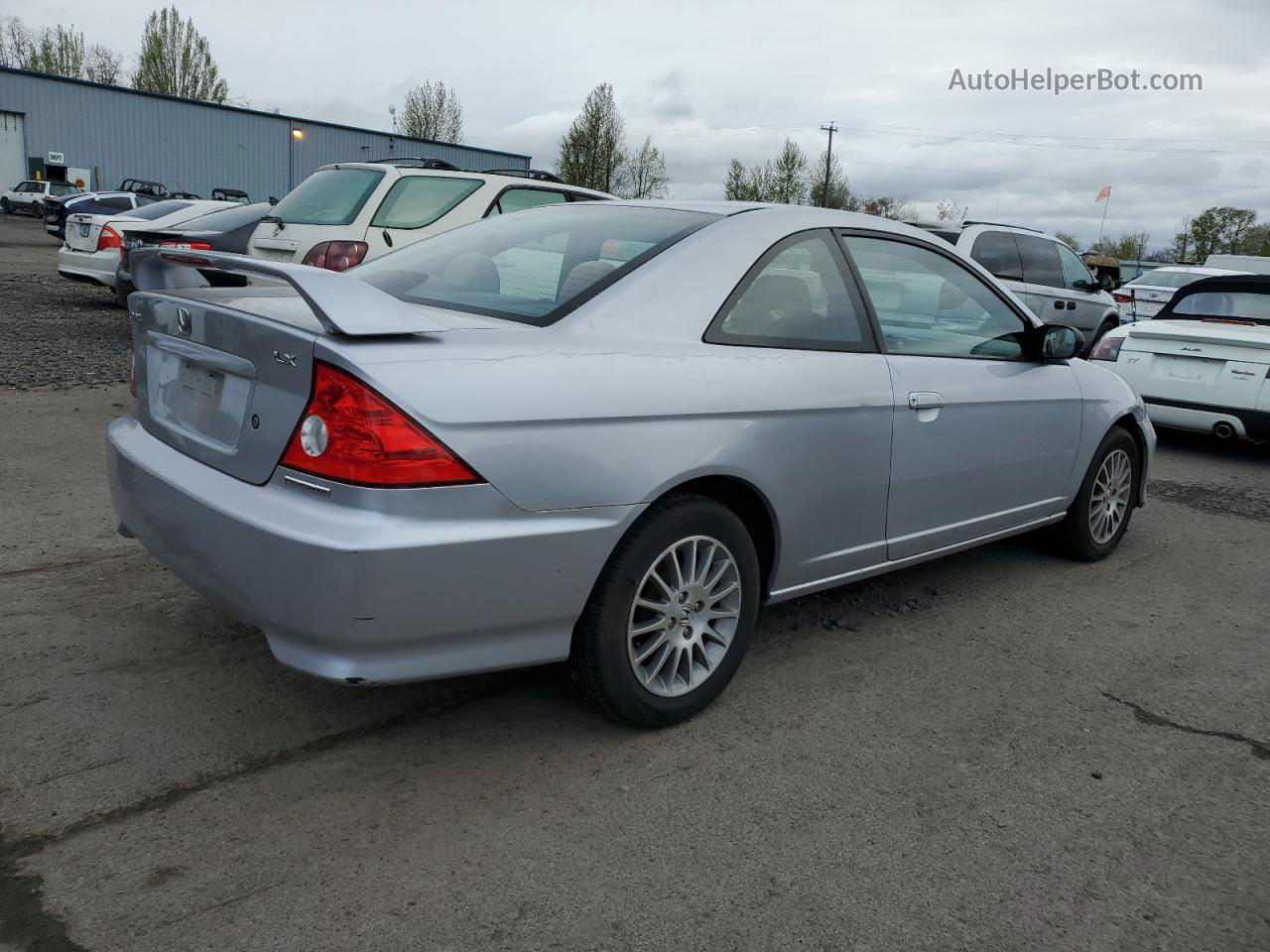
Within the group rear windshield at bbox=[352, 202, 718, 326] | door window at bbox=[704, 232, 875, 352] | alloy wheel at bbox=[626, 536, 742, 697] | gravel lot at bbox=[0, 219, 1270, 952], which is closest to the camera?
gravel lot at bbox=[0, 219, 1270, 952]

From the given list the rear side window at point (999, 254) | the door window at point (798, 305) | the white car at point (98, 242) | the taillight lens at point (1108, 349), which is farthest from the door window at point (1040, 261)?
the white car at point (98, 242)

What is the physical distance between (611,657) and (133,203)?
29.2 metres

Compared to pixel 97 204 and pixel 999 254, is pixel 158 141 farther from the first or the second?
pixel 999 254

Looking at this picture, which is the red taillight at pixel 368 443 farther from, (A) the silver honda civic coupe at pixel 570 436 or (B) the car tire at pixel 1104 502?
(B) the car tire at pixel 1104 502

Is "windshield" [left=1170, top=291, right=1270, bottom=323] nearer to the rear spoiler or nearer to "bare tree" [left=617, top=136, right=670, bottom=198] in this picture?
the rear spoiler

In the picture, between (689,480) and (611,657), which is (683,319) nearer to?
(689,480)

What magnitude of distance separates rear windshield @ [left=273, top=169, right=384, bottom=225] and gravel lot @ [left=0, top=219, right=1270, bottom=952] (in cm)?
467

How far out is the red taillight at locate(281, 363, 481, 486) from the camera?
96.0 inches

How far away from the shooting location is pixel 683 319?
308 centimetres

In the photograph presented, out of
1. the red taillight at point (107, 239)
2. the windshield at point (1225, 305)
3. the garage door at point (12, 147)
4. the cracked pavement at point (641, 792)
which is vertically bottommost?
the cracked pavement at point (641, 792)

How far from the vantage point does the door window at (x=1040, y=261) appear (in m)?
11.1

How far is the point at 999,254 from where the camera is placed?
10789 millimetres

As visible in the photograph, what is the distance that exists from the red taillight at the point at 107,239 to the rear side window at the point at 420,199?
547 cm

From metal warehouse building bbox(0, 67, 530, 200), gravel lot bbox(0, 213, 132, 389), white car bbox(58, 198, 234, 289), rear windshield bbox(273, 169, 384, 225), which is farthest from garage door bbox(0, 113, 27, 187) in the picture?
rear windshield bbox(273, 169, 384, 225)
